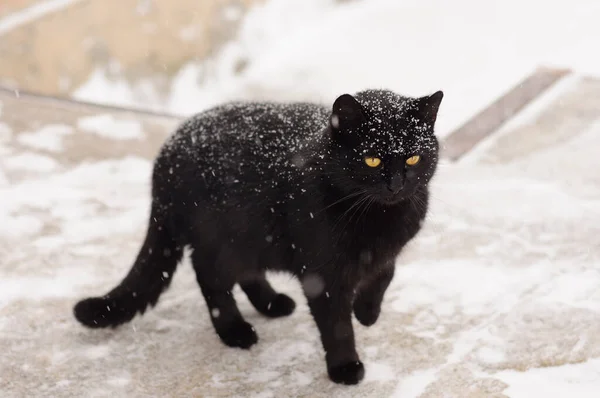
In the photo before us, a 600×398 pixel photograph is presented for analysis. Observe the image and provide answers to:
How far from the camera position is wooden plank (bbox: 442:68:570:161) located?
4.55 meters

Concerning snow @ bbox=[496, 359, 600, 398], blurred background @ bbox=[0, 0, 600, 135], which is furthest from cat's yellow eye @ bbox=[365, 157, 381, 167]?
blurred background @ bbox=[0, 0, 600, 135]

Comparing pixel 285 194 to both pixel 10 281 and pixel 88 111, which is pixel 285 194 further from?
pixel 88 111

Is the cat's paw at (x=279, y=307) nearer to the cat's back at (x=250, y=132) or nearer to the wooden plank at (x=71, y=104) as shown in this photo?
the cat's back at (x=250, y=132)

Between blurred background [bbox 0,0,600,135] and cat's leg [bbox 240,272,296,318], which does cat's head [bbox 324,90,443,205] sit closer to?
cat's leg [bbox 240,272,296,318]

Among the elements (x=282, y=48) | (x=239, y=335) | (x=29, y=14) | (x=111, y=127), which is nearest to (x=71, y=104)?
(x=111, y=127)

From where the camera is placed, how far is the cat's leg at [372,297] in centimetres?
248

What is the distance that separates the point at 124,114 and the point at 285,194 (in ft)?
10.5

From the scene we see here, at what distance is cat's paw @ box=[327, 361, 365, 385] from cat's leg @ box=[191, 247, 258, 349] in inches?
16.4

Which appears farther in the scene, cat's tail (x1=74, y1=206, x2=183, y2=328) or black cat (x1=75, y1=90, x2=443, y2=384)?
cat's tail (x1=74, y1=206, x2=183, y2=328)

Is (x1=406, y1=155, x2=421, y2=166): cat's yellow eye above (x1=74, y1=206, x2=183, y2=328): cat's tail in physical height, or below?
above

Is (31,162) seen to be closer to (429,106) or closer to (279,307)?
(279,307)

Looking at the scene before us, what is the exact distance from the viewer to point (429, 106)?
210 cm

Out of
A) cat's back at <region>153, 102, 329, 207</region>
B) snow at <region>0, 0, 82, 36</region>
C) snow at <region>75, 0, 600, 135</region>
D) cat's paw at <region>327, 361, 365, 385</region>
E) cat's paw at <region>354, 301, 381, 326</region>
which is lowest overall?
snow at <region>75, 0, 600, 135</region>

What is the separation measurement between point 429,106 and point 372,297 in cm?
80
